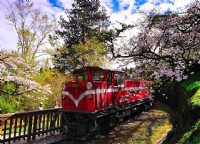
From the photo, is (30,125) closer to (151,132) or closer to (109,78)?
(109,78)

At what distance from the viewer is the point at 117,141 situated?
10.4 metres

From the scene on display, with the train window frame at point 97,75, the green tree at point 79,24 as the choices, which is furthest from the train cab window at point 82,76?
the green tree at point 79,24

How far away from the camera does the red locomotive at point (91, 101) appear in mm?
10906

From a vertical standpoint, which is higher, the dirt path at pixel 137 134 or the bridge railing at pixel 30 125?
the bridge railing at pixel 30 125

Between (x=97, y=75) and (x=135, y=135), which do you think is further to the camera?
(x=97, y=75)

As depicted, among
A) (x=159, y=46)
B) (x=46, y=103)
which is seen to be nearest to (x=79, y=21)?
(x=46, y=103)

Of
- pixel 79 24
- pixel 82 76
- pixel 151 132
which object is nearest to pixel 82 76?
pixel 82 76

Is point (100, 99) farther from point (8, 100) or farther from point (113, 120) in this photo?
point (8, 100)

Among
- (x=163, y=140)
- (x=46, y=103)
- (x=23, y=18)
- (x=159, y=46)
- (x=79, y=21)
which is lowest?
(x=163, y=140)

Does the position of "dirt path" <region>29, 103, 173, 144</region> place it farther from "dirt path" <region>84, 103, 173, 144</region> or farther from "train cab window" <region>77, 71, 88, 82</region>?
"train cab window" <region>77, 71, 88, 82</region>

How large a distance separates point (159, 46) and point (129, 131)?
488 cm

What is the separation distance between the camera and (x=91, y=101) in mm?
10883

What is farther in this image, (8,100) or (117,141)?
(8,100)

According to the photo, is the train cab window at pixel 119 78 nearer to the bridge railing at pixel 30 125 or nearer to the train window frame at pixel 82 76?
the train window frame at pixel 82 76
